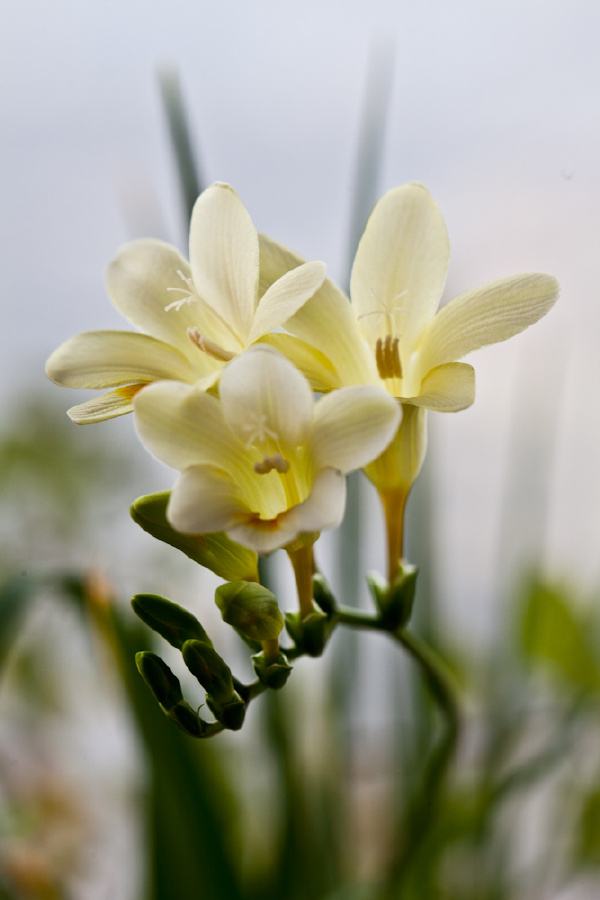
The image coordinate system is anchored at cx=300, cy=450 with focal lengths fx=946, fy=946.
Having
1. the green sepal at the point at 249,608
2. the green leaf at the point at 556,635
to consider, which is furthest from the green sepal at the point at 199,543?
the green leaf at the point at 556,635

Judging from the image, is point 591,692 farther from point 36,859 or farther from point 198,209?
point 198,209

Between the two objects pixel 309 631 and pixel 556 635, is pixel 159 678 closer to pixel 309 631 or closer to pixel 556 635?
pixel 309 631

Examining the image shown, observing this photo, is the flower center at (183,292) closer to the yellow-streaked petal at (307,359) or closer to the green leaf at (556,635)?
the yellow-streaked petal at (307,359)

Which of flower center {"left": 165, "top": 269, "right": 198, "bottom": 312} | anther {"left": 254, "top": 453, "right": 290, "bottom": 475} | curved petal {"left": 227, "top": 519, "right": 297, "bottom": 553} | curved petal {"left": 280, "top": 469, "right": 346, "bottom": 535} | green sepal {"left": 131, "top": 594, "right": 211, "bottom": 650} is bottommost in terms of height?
green sepal {"left": 131, "top": 594, "right": 211, "bottom": 650}

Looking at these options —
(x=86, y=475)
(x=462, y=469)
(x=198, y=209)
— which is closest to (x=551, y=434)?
(x=462, y=469)

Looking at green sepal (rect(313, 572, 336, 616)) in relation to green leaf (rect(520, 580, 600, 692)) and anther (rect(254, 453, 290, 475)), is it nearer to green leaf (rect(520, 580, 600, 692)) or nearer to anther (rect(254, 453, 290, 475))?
anther (rect(254, 453, 290, 475))

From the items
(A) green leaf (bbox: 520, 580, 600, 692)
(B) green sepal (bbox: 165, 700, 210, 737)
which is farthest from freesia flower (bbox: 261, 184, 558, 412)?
(A) green leaf (bbox: 520, 580, 600, 692)

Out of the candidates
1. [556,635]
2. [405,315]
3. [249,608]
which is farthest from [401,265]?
[556,635]
